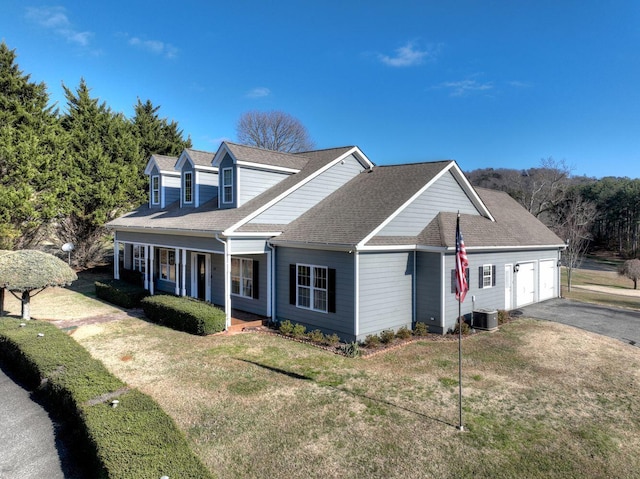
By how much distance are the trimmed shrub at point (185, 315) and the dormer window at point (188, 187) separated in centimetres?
607

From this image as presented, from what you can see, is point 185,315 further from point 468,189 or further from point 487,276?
point 468,189

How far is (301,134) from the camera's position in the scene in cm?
4866

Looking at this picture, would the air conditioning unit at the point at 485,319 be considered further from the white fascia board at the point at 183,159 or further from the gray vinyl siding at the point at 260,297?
the white fascia board at the point at 183,159

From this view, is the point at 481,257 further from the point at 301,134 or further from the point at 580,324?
the point at 301,134

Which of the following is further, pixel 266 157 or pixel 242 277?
pixel 266 157

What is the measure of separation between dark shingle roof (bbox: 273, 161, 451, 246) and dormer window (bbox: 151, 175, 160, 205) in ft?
36.0

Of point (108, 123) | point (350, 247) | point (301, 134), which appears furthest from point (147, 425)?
point (301, 134)

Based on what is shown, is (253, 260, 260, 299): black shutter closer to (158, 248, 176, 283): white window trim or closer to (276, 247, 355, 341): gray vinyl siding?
(276, 247, 355, 341): gray vinyl siding

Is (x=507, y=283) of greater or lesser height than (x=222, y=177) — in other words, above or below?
below

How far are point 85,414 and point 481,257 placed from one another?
13513 millimetres

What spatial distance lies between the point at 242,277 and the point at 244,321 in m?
2.18

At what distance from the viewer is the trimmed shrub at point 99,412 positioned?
5.09 m

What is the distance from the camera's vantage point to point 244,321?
1433cm

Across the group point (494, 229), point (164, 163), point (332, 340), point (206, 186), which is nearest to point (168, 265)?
point (206, 186)
